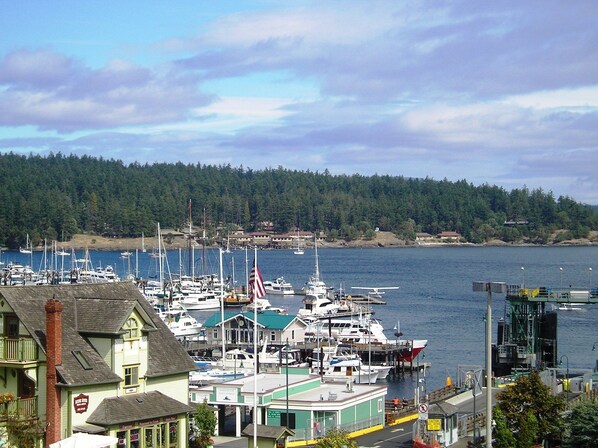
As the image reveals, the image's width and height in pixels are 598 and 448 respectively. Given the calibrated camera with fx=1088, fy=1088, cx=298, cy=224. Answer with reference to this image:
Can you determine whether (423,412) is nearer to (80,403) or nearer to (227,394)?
(227,394)

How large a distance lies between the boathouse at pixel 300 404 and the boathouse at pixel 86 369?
9491 mm

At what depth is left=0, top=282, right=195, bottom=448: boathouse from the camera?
115ft

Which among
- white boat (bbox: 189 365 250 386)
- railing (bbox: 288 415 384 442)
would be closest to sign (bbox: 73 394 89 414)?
railing (bbox: 288 415 384 442)

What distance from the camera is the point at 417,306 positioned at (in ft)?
502

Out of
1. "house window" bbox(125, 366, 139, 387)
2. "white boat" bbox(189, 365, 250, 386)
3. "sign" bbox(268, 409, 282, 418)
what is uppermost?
"house window" bbox(125, 366, 139, 387)

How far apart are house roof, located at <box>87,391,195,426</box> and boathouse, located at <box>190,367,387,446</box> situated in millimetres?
9234

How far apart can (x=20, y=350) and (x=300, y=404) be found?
1631 centimetres

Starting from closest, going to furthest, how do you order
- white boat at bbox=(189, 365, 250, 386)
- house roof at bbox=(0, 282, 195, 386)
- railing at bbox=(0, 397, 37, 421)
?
railing at bbox=(0, 397, 37, 421)
house roof at bbox=(0, 282, 195, 386)
white boat at bbox=(189, 365, 250, 386)

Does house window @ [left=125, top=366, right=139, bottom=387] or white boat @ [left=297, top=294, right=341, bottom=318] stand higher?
house window @ [left=125, top=366, right=139, bottom=387]

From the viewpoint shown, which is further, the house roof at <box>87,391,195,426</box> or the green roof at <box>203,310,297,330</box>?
the green roof at <box>203,310,297,330</box>

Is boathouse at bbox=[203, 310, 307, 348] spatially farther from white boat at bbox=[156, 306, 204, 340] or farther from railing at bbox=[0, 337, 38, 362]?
railing at bbox=[0, 337, 38, 362]

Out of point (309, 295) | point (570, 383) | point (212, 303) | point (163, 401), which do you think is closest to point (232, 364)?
point (570, 383)

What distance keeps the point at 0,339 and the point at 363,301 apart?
121852 millimetres

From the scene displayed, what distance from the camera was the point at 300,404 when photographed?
48.9 meters
